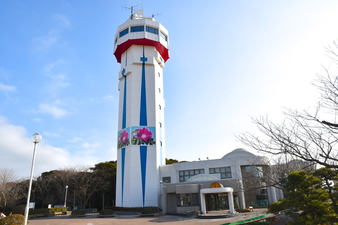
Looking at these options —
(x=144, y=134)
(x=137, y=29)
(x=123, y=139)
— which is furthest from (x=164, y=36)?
(x=123, y=139)

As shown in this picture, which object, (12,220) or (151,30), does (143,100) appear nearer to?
(151,30)

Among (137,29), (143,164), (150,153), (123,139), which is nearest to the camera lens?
(143,164)

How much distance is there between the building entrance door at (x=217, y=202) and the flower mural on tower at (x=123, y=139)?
15042 mm

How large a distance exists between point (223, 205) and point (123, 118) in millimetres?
20060

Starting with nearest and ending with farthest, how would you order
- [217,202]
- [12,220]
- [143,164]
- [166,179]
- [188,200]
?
[12,220] → [217,202] → [188,200] → [143,164] → [166,179]

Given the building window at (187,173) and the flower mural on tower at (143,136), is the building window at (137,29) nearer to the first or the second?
the flower mural on tower at (143,136)

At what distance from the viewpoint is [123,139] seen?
117 feet

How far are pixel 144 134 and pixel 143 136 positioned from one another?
37cm

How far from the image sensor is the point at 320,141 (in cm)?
703

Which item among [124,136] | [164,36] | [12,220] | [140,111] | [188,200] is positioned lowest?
[12,220]

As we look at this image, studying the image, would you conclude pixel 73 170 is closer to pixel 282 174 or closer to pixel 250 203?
pixel 250 203

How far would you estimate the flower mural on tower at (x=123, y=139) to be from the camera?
35.1 meters

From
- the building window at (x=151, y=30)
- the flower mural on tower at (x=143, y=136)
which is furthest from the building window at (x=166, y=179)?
the building window at (x=151, y=30)

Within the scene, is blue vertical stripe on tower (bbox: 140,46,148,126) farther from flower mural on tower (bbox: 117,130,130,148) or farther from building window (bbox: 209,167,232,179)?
building window (bbox: 209,167,232,179)
